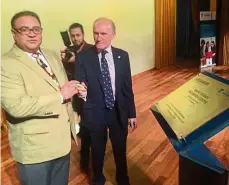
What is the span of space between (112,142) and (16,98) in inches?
43.6

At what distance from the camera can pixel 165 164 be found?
292 centimetres

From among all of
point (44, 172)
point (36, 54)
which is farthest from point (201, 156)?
point (36, 54)

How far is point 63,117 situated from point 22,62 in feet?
1.18

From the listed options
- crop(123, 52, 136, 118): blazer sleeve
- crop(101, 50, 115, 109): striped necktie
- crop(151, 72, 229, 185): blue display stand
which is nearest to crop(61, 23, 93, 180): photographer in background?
crop(101, 50, 115, 109): striped necktie

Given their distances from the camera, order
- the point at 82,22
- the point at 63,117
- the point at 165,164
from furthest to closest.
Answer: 1. the point at 82,22
2. the point at 165,164
3. the point at 63,117

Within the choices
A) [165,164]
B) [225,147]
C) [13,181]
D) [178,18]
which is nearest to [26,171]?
[13,181]

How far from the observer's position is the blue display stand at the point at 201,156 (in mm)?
1082

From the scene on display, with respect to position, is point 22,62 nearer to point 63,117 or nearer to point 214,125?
point 63,117

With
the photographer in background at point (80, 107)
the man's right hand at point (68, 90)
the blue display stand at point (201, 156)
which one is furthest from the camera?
the photographer in background at point (80, 107)

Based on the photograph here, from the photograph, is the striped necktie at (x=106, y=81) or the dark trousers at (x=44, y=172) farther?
the striped necktie at (x=106, y=81)

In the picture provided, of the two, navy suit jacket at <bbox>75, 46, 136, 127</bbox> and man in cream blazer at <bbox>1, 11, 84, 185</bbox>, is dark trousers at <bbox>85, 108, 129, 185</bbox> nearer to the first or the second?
navy suit jacket at <bbox>75, 46, 136, 127</bbox>

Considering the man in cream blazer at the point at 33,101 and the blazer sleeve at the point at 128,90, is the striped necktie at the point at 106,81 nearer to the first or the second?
the blazer sleeve at the point at 128,90

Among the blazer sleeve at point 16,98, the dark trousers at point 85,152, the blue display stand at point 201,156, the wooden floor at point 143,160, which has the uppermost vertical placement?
the blazer sleeve at point 16,98

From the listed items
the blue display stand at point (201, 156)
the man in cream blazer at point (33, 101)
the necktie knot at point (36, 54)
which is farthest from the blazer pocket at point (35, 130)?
the blue display stand at point (201, 156)
